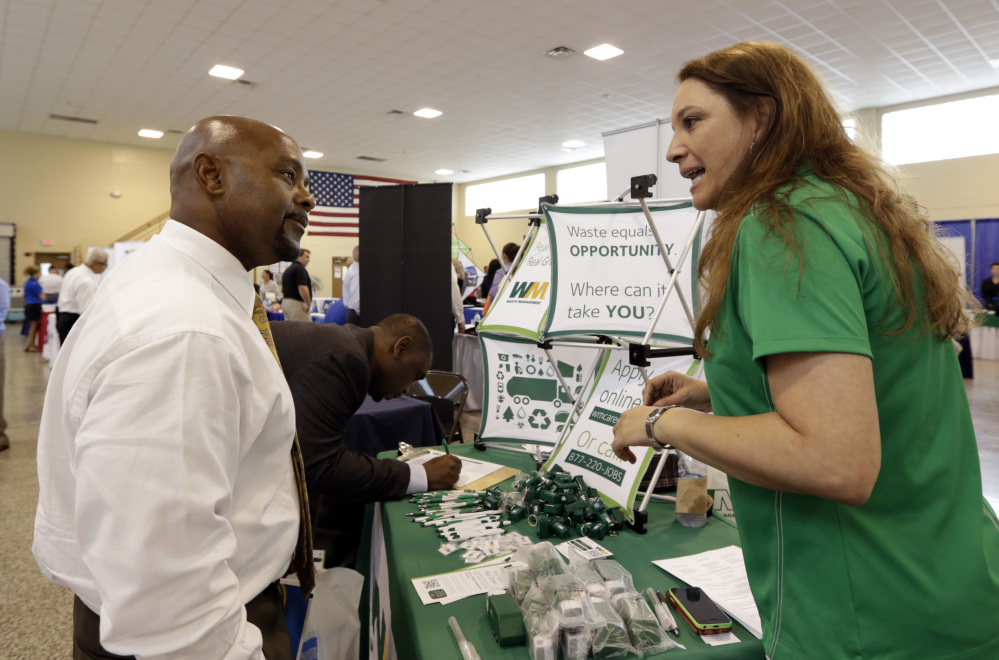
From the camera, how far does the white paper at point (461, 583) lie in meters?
1.25

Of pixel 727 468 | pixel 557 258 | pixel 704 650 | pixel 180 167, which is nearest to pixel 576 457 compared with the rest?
pixel 557 258

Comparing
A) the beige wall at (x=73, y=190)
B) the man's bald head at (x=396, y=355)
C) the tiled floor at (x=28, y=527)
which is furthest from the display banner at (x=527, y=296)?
the beige wall at (x=73, y=190)

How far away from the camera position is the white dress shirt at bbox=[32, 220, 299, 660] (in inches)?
28.3

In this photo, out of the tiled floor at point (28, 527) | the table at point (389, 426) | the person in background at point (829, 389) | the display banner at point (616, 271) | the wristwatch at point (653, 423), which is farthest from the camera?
the table at point (389, 426)

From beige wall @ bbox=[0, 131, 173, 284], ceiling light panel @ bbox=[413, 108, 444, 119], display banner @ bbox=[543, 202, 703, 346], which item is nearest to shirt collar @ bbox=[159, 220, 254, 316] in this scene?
display banner @ bbox=[543, 202, 703, 346]

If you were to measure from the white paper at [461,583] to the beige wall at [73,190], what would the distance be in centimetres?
1415

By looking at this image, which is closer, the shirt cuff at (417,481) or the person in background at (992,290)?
the shirt cuff at (417,481)

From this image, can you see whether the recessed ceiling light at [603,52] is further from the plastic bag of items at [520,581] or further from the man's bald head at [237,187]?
the plastic bag of items at [520,581]

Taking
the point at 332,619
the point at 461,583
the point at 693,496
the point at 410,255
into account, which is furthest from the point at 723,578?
the point at 410,255

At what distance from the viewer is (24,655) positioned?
89.4 inches

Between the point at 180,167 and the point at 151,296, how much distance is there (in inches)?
12.2

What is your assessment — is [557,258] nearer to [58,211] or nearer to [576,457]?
[576,457]

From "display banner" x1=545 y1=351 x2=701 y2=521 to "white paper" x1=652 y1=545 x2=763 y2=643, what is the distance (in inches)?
10.0

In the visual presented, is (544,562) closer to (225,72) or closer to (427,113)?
(225,72)
